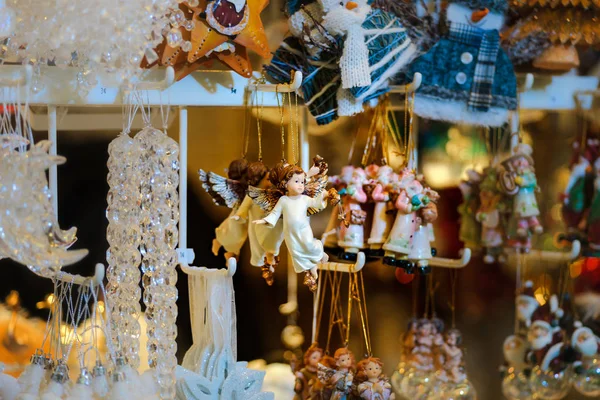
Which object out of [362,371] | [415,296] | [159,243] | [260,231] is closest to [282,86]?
[260,231]

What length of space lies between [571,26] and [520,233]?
492 mm

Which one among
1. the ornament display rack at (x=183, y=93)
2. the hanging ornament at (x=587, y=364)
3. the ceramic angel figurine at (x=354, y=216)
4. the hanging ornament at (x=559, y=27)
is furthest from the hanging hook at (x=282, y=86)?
the hanging ornament at (x=587, y=364)

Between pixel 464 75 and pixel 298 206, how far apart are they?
517mm

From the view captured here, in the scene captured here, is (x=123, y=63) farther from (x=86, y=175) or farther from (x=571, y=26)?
(x=571, y=26)

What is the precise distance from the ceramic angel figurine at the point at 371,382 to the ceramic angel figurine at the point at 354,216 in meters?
0.23

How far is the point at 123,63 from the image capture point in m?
1.24

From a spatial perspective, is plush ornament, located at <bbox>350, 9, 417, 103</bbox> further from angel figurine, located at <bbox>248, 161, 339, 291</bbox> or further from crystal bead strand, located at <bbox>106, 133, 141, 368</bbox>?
crystal bead strand, located at <bbox>106, 133, 141, 368</bbox>

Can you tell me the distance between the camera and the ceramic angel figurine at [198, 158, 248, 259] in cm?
152

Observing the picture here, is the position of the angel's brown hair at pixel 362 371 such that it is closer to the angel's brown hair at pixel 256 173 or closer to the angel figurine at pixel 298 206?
the angel figurine at pixel 298 206

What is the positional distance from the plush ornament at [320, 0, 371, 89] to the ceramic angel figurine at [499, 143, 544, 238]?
45cm

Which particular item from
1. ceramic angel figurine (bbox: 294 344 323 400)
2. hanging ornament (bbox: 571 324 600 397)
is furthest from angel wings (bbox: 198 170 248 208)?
hanging ornament (bbox: 571 324 600 397)

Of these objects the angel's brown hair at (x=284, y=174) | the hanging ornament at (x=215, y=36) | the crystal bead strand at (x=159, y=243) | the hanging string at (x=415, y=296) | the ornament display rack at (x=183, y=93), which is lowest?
the hanging string at (x=415, y=296)

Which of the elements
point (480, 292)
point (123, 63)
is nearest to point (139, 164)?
point (123, 63)

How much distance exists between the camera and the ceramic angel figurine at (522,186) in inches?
69.9
